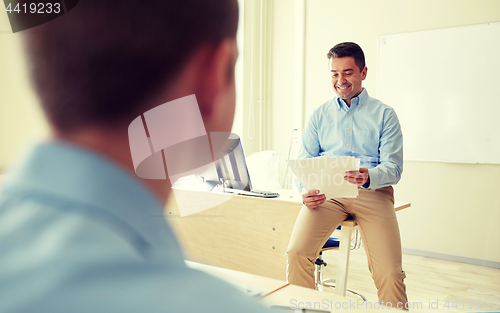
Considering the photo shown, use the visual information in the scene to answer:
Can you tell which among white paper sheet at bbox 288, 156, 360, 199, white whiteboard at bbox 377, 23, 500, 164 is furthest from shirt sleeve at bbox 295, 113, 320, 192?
white whiteboard at bbox 377, 23, 500, 164

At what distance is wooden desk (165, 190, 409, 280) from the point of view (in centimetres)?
206

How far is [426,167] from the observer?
328 centimetres

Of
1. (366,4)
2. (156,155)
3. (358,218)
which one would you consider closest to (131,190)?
(156,155)

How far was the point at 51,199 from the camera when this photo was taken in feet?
0.66

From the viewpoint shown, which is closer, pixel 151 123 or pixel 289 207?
pixel 151 123

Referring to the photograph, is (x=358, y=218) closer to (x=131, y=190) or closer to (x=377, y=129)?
(x=377, y=129)

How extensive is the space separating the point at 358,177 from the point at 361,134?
38 cm

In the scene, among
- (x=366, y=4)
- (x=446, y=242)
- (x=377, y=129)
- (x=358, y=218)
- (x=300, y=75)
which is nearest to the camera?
(x=358, y=218)

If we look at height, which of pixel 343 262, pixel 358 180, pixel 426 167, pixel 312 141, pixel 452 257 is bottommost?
pixel 452 257

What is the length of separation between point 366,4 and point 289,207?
242 centimetres

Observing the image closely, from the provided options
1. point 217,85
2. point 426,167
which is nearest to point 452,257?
point 426,167

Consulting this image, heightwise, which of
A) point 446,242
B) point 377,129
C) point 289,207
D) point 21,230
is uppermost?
point 21,230

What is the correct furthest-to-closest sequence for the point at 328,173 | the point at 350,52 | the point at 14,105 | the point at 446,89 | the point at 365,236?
the point at 446,89 < the point at 350,52 < the point at 365,236 < the point at 328,173 < the point at 14,105

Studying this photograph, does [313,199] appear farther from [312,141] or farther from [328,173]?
[312,141]
